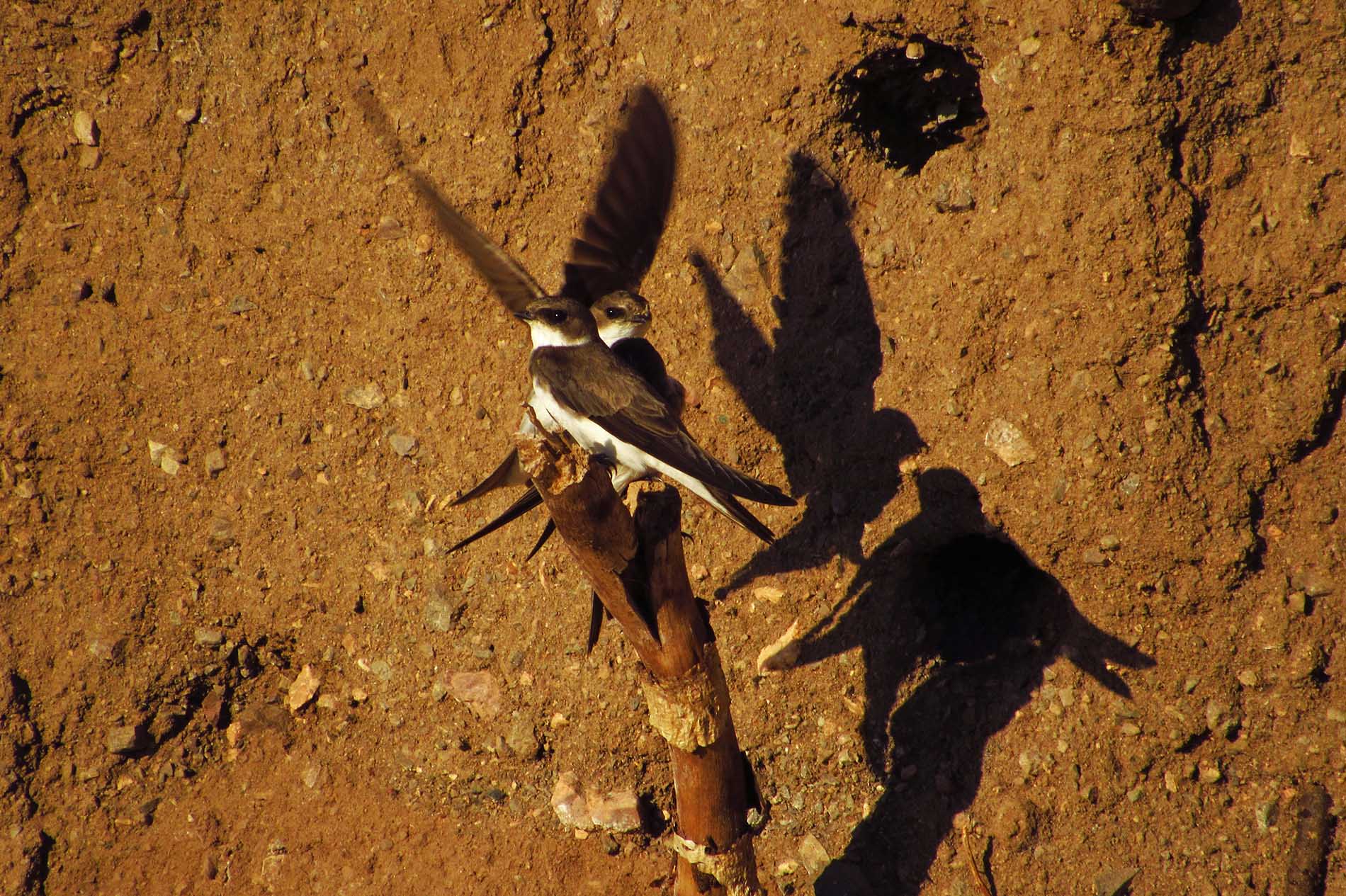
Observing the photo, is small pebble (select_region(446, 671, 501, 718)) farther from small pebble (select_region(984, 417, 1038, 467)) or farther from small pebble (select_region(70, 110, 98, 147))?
small pebble (select_region(70, 110, 98, 147))

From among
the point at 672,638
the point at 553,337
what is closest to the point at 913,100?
the point at 553,337

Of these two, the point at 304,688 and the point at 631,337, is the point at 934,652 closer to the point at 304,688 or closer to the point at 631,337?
the point at 631,337

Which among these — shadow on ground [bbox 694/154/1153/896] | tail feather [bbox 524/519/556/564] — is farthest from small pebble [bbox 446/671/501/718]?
shadow on ground [bbox 694/154/1153/896]

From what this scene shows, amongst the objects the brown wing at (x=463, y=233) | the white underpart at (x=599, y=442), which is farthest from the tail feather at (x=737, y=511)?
the brown wing at (x=463, y=233)

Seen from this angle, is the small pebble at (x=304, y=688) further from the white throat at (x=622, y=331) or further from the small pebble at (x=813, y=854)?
the small pebble at (x=813, y=854)

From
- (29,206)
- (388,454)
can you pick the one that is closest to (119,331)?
(29,206)

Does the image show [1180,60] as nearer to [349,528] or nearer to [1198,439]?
[1198,439]

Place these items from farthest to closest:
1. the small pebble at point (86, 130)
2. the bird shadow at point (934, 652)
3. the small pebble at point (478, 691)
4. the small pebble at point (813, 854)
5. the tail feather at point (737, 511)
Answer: the small pebble at point (86, 130) < the small pebble at point (478, 691) < the small pebble at point (813, 854) < the bird shadow at point (934, 652) < the tail feather at point (737, 511)
